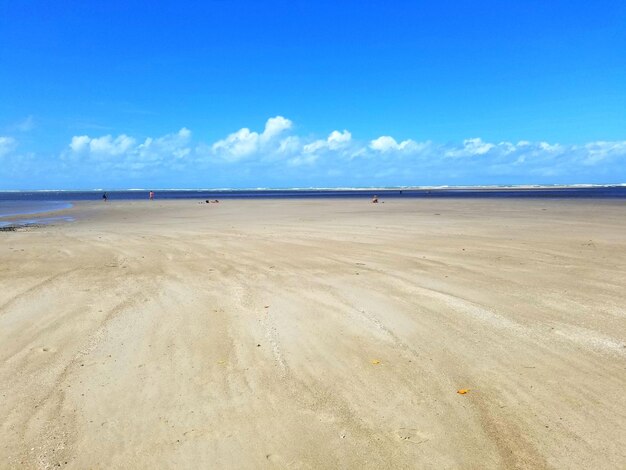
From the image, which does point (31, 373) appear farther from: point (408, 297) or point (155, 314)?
point (408, 297)

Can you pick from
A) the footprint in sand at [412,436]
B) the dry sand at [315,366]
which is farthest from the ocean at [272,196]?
the footprint in sand at [412,436]

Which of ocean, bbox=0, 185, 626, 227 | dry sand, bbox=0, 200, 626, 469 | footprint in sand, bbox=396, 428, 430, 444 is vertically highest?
ocean, bbox=0, 185, 626, 227

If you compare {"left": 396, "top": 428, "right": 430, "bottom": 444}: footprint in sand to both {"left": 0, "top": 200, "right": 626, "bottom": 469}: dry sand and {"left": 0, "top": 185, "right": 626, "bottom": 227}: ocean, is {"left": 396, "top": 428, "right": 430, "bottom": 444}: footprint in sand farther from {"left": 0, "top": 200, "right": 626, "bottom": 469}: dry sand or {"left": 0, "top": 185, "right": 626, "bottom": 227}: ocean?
{"left": 0, "top": 185, "right": 626, "bottom": 227}: ocean

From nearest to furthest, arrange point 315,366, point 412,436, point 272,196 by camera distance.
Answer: point 412,436 → point 315,366 → point 272,196

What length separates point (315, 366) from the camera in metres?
4.49

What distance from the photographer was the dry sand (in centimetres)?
318

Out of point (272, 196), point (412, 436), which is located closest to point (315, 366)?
point (412, 436)

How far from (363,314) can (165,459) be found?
11.6 ft

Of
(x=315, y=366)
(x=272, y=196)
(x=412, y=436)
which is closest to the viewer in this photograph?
(x=412, y=436)

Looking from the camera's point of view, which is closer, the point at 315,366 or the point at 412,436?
the point at 412,436

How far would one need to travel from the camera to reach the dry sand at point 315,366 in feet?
10.4

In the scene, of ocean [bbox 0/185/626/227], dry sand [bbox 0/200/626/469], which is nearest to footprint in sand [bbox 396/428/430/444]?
dry sand [bbox 0/200/626/469]

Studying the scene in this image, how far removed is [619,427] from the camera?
3352 millimetres

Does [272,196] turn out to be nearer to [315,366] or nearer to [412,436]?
[315,366]
